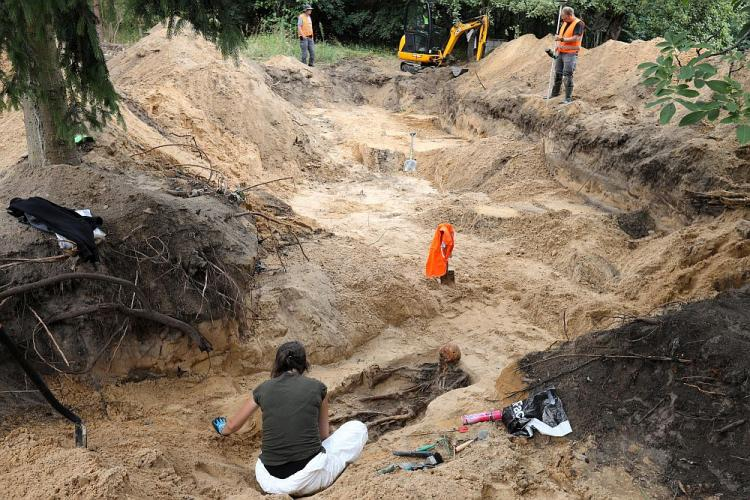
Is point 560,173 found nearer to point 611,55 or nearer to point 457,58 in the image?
point 611,55

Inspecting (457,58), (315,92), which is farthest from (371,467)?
(457,58)

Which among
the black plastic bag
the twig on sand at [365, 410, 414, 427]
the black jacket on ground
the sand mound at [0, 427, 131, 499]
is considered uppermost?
the black jacket on ground

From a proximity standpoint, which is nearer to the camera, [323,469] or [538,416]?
[323,469]

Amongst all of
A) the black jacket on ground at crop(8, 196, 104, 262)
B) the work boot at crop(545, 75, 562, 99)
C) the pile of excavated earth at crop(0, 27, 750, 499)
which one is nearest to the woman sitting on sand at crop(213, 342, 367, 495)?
the pile of excavated earth at crop(0, 27, 750, 499)

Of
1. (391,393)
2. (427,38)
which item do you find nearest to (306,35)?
(427,38)

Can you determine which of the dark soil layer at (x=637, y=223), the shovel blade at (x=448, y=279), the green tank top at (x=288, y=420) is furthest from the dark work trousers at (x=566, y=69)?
the green tank top at (x=288, y=420)

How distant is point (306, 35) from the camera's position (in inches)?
715

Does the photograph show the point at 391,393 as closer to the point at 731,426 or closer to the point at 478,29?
the point at 731,426

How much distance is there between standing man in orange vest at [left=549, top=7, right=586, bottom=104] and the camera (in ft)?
36.8

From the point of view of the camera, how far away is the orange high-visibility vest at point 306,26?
1761 centimetres

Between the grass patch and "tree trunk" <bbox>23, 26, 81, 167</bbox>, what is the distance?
11717 mm

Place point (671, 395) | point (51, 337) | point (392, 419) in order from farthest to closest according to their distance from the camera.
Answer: point (392, 419), point (51, 337), point (671, 395)

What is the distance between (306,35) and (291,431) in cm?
1617

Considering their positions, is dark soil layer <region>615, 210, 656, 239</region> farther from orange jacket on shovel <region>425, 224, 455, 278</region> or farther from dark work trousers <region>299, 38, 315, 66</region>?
dark work trousers <region>299, 38, 315, 66</region>
